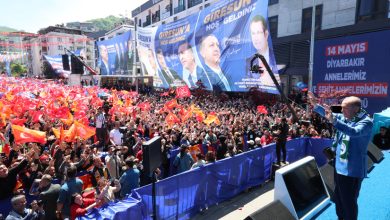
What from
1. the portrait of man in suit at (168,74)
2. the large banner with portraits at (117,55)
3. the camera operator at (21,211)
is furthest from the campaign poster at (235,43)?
the large banner with portraits at (117,55)

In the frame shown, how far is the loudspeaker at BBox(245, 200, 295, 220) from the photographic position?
3521mm

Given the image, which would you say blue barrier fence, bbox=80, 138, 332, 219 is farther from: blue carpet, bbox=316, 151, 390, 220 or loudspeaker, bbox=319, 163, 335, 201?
blue carpet, bbox=316, 151, 390, 220

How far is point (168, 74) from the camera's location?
89.8 ft

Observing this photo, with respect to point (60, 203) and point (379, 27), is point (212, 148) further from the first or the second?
point (379, 27)

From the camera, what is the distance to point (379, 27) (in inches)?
606

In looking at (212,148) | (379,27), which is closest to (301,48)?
(379,27)

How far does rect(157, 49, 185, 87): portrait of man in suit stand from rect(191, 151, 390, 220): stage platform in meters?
18.4

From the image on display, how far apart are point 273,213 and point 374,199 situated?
5.98ft

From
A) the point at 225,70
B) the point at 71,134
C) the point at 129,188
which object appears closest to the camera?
the point at 129,188

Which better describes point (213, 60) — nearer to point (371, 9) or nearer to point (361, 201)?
point (371, 9)

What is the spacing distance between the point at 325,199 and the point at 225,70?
52.8 feet

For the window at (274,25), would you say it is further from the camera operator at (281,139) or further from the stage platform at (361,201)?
the stage platform at (361,201)

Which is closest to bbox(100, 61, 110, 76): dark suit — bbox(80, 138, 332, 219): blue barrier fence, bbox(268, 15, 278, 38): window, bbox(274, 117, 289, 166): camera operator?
bbox(268, 15, 278, 38): window

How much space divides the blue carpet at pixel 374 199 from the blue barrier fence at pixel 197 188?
2.90 m
